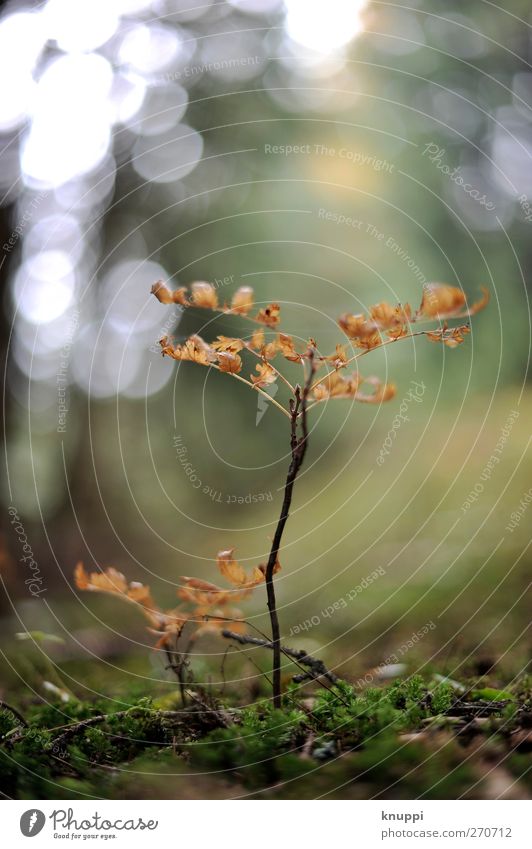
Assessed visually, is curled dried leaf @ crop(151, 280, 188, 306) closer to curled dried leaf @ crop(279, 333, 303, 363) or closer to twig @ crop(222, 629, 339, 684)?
curled dried leaf @ crop(279, 333, 303, 363)

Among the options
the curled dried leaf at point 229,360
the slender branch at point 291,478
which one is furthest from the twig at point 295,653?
the curled dried leaf at point 229,360

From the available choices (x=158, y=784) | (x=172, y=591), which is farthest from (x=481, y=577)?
(x=172, y=591)

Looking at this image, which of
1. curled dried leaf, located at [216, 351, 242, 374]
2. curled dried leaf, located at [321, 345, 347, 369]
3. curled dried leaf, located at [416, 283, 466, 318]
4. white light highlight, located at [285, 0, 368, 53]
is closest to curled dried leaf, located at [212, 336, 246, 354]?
curled dried leaf, located at [216, 351, 242, 374]

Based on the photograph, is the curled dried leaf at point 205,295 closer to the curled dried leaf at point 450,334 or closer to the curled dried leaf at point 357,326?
the curled dried leaf at point 357,326

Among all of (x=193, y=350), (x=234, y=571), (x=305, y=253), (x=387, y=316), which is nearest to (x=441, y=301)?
(x=387, y=316)

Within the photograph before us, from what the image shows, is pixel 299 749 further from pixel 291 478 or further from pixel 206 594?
pixel 291 478

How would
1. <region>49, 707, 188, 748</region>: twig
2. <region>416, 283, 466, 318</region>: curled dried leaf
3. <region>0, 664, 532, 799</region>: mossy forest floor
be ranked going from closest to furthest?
<region>416, 283, 466, 318</region>: curled dried leaf < <region>0, 664, 532, 799</region>: mossy forest floor < <region>49, 707, 188, 748</region>: twig
